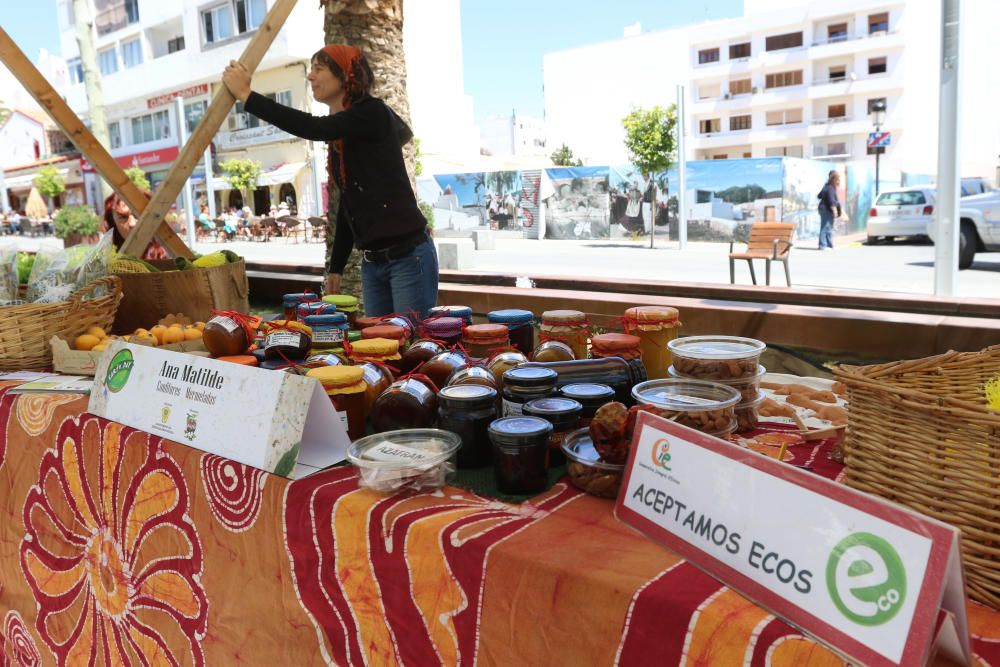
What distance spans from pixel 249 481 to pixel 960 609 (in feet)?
3.15

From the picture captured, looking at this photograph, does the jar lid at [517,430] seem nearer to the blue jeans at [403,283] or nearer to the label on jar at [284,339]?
the label on jar at [284,339]

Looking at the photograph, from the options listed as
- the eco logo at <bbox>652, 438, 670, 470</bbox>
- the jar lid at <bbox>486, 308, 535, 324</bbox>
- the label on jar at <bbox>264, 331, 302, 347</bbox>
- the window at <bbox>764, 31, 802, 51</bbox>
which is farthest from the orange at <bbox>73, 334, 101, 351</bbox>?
the window at <bbox>764, 31, 802, 51</bbox>

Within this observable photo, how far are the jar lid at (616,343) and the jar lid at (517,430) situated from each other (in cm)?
35

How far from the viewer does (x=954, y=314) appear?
10.4 feet

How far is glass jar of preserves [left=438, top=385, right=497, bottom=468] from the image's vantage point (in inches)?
45.3

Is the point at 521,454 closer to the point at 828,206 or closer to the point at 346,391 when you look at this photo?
the point at 346,391

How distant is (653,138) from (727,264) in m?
6.82

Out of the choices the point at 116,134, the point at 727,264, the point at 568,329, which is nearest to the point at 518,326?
the point at 568,329

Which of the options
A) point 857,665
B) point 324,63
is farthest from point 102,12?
point 857,665

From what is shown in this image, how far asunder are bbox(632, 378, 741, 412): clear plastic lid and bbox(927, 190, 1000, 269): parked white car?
11165 mm

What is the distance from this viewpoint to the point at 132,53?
107 ft

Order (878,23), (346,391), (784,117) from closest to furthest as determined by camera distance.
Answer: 1. (346,391)
2. (878,23)
3. (784,117)

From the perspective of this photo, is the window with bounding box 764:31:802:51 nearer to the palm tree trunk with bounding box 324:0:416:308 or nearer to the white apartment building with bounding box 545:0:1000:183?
the white apartment building with bounding box 545:0:1000:183

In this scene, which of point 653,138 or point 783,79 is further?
point 783,79
